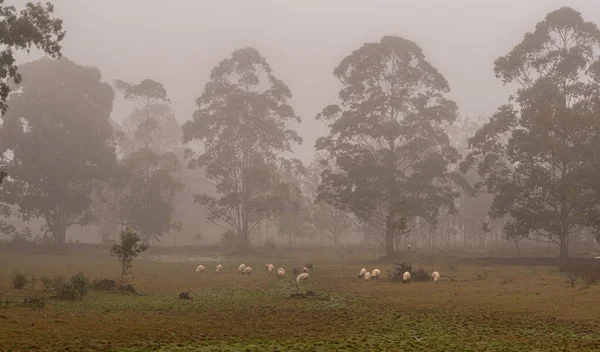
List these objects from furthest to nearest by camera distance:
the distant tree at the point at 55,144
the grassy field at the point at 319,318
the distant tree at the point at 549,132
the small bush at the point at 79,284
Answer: the distant tree at the point at 55,144, the distant tree at the point at 549,132, the small bush at the point at 79,284, the grassy field at the point at 319,318

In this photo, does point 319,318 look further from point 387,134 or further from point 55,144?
point 55,144

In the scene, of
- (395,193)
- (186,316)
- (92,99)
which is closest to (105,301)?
(186,316)

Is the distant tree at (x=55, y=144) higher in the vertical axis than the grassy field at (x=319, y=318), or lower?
higher

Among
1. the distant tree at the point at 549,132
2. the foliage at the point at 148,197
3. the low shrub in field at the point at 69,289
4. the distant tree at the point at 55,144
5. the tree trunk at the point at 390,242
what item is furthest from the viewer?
the foliage at the point at 148,197

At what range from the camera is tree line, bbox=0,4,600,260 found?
41.2 m

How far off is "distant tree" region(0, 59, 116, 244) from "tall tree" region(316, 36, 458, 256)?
27.1 metres

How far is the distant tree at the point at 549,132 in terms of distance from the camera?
39.8 metres

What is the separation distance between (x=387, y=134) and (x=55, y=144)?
35.7 metres

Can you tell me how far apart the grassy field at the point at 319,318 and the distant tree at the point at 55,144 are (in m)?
32.3

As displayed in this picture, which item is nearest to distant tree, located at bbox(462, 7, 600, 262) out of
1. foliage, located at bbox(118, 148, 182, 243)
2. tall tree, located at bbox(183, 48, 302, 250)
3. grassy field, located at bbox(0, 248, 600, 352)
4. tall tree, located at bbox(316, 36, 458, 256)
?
tall tree, located at bbox(316, 36, 458, 256)

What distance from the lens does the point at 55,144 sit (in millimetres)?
58094

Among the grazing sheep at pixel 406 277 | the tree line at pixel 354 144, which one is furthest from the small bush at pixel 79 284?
the grazing sheep at pixel 406 277

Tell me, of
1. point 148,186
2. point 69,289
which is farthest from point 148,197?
point 69,289

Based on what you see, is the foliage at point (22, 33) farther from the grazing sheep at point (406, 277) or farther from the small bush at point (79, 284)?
the grazing sheep at point (406, 277)
